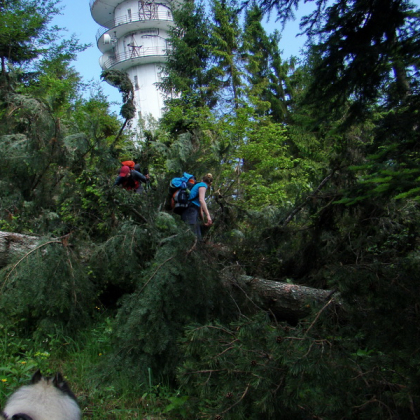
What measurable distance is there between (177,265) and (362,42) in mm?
2726

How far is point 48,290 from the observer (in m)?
4.74

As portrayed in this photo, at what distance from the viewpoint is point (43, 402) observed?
257 cm

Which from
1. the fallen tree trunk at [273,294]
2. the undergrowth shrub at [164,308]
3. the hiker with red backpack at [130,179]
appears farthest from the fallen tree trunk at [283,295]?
the hiker with red backpack at [130,179]

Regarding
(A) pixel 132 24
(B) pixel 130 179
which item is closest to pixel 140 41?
(A) pixel 132 24

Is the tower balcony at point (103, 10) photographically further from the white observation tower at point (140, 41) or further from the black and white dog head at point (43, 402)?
the black and white dog head at point (43, 402)

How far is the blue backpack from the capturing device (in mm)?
6992

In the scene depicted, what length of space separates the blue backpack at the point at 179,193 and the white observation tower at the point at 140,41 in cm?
2889

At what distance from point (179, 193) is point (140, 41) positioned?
33571 millimetres

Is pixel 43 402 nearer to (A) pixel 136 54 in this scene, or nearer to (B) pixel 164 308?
(B) pixel 164 308

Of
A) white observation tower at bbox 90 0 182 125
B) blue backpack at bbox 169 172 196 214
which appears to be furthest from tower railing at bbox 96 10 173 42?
blue backpack at bbox 169 172 196 214

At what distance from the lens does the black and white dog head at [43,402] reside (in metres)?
2.46

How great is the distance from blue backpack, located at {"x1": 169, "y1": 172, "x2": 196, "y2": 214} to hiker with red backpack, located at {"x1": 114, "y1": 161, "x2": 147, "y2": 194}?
52 centimetres

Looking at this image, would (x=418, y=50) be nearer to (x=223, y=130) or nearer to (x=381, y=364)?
(x=381, y=364)

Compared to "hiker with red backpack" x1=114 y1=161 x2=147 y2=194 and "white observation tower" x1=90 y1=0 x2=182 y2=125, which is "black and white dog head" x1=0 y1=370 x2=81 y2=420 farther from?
"white observation tower" x1=90 y1=0 x2=182 y2=125
